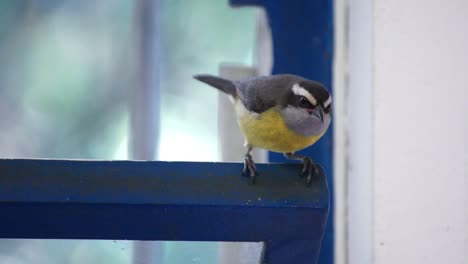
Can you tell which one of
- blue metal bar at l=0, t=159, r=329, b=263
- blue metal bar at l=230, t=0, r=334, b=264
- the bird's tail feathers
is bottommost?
blue metal bar at l=0, t=159, r=329, b=263

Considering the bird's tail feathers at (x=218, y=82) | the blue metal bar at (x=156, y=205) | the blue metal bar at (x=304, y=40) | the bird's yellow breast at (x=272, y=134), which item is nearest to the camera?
the blue metal bar at (x=156, y=205)

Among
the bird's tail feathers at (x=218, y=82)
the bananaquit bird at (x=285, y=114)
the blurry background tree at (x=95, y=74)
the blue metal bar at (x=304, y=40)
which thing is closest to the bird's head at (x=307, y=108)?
the bananaquit bird at (x=285, y=114)

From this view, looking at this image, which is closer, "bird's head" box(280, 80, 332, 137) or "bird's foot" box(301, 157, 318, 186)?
"bird's foot" box(301, 157, 318, 186)

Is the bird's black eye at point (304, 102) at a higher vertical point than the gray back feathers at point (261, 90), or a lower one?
lower

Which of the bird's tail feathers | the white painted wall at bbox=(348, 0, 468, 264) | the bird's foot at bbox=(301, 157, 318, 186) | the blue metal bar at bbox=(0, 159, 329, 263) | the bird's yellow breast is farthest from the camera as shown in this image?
the bird's tail feathers

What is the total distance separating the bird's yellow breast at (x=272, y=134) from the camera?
1701 mm

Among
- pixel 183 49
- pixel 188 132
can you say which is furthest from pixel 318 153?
pixel 183 49

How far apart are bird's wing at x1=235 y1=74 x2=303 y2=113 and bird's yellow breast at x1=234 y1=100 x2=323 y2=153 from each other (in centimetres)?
2

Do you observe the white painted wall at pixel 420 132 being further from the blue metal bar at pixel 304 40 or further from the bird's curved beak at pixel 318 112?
the blue metal bar at pixel 304 40

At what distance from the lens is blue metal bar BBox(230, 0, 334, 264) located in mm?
2160

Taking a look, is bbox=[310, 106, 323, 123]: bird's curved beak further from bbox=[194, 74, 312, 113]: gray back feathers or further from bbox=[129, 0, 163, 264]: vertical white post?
bbox=[129, 0, 163, 264]: vertical white post

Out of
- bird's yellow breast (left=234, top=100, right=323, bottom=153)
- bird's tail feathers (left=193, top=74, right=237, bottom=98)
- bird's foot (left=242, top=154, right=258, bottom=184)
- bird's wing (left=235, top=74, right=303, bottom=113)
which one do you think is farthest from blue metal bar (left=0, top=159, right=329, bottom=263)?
bird's tail feathers (left=193, top=74, right=237, bottom=98)

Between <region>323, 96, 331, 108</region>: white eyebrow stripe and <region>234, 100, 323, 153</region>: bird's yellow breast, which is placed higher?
<region>323, 96, 331, 108</region>: white eyebrow stripe

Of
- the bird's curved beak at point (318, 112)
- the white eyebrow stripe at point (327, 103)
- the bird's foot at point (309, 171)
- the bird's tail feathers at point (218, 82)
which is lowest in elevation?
the bird's foot at point (309, 171)
